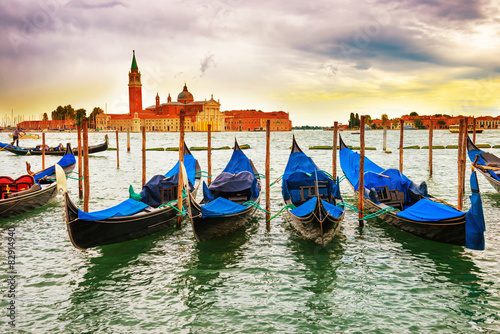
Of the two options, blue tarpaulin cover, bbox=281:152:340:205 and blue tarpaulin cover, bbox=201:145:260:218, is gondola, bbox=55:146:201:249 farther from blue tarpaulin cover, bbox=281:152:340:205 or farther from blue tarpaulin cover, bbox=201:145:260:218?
blue tarpaulin cover, bbox=281:152:340:205

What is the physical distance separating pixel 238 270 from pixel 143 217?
1.83 m

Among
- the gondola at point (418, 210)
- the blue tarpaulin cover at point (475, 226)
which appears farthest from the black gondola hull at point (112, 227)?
the blue tarpaulin cover at point (475, 226)

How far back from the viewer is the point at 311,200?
5.90 m

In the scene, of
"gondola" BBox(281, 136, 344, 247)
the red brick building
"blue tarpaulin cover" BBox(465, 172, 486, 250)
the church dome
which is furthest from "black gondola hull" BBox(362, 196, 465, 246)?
the church dome

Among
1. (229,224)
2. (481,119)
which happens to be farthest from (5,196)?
(481,119)

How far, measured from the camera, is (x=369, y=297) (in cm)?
425

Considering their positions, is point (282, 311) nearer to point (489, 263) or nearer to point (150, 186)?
point (489, 263)

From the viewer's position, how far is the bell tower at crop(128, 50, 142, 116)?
99.6 metres

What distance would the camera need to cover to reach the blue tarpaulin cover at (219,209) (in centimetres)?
571

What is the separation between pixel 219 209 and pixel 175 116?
3593 inches

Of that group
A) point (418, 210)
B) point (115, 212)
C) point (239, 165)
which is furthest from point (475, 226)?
point (239, 165)

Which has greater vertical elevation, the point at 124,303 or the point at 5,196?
the point at 5,196

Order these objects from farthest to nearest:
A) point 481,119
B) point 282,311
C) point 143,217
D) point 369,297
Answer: point 481,119, point 143,217, point 369,297, point 282,311

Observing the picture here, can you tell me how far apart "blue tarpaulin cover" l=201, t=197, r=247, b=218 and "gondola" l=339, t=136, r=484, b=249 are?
2472 mm
